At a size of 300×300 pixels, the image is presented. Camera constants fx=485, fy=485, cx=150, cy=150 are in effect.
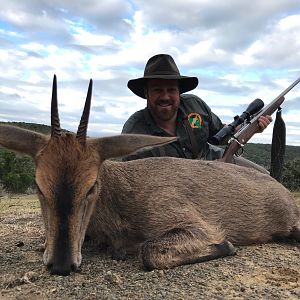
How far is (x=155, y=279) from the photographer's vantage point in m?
5.07

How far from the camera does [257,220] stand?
7328mm

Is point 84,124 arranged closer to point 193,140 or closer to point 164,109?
point 164,109

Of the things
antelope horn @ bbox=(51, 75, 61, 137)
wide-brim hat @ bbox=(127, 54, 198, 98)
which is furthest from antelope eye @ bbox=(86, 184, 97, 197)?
wide-brim hat @ bbox=(127, 54, 198, 98)

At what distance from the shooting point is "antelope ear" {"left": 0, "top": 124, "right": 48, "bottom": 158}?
5.64m

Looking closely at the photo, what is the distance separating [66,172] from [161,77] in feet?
16.3

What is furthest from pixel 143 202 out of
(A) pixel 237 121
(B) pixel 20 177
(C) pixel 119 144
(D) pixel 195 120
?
(B) pixel 20 177

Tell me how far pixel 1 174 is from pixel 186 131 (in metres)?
16.1

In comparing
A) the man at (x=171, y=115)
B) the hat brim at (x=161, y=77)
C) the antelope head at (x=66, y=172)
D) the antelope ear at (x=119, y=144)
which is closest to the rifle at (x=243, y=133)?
the man at (x=171, y=115)

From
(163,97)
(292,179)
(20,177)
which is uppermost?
(163,97)

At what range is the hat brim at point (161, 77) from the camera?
970cm

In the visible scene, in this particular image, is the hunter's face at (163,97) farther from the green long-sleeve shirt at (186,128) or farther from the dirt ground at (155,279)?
the dirt ground at (155,279)

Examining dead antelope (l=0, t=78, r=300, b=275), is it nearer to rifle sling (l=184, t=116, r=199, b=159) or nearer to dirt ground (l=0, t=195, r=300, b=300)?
dirt ground (l=0, t=195, r=300, b=300)

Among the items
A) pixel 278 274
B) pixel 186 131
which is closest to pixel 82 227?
pixel 278 274

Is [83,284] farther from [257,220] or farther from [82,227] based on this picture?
[257,220]
